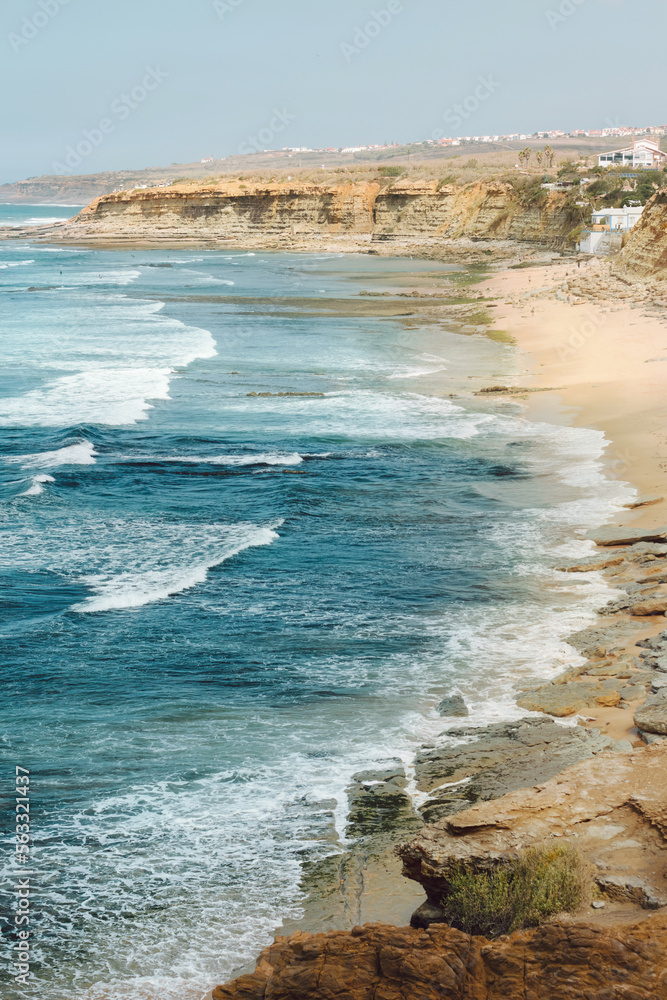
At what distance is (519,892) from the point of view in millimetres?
5988

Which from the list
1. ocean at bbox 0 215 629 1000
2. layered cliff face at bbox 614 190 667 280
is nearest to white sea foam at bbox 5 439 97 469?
ocean at bbox 0 215 629 1000

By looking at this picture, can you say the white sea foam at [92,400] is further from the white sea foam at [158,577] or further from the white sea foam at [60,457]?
the white sea foam at [158,577]

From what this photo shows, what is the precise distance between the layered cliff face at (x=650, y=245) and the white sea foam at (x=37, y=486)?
35558mm

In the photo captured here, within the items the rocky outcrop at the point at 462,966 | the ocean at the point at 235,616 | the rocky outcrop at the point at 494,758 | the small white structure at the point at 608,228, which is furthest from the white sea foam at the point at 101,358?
the small white structure at the point at 608,228

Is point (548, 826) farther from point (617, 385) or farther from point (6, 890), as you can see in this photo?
point (617, 385)

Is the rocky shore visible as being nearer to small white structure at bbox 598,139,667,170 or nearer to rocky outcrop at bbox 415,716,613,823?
rocky outcrop at bbox 415,716,613,823

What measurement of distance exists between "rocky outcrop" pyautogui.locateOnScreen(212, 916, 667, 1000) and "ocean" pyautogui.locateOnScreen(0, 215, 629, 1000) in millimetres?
1394

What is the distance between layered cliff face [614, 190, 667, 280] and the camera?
46.9 metres

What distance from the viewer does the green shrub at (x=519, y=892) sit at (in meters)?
5.82

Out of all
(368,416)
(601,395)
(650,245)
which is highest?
(650,245)

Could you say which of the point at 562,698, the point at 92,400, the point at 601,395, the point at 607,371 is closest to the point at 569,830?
the point at 562,698

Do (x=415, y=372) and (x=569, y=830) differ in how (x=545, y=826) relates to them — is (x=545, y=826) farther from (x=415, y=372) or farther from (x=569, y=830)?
(x=415, y=372)

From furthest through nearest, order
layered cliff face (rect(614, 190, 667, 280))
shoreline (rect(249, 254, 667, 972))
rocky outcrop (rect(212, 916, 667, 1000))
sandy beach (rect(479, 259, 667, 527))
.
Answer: layered cliff face (rect(614, 190, 667, 280)) → sandy beach (rect(479, 259, 667, 527)) → shoreline (rect(249, 254, 667, 972)) → rocky outcrop (rect(212, 916, 667, 1000))

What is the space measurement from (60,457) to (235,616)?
10.4 m
